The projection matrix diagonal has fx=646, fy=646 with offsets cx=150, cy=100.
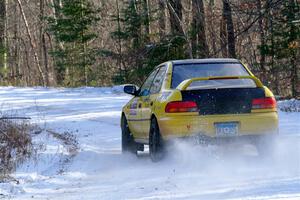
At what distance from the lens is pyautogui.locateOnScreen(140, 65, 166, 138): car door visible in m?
10.3

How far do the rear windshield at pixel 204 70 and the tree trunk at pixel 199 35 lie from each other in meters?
18.0

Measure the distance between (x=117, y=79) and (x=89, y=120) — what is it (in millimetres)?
14511

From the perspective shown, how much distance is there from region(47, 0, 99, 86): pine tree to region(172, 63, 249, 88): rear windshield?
2461cm

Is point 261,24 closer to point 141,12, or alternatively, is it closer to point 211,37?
point 211,37

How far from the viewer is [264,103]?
932cm

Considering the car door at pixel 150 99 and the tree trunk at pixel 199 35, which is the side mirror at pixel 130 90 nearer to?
the car door at pixel 150 99

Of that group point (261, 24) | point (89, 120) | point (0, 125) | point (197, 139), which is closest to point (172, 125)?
point (197, 139)

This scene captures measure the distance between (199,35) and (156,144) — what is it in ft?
66.4

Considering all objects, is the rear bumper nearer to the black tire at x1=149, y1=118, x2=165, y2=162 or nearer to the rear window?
the black tire at x1=149, y1=118, x2=165, y2=162

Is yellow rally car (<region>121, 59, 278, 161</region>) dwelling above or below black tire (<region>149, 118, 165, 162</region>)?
above

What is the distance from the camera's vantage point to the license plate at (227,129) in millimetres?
9109

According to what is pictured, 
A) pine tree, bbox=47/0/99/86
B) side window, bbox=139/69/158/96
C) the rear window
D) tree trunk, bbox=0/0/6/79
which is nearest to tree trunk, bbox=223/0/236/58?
pine tree, bbox=47/0/99/86

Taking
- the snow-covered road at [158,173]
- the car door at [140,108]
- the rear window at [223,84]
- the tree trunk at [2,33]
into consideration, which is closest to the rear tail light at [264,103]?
the rear window at [223,84]

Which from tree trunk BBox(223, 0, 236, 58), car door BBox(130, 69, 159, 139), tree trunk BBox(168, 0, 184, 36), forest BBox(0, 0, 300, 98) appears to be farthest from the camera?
tree trunk BBox(223, 0, 236, 58)
